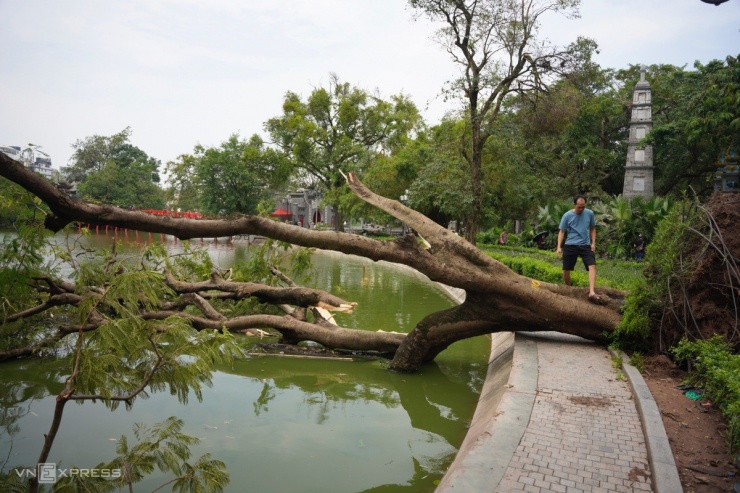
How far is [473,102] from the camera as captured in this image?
18.1m

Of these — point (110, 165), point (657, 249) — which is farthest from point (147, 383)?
point (110, 165)

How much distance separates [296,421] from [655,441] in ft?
11.7

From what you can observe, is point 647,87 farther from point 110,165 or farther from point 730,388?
point 110,165

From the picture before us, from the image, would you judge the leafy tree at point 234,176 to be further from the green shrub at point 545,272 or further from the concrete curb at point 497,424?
the concrete curb at point 497,424

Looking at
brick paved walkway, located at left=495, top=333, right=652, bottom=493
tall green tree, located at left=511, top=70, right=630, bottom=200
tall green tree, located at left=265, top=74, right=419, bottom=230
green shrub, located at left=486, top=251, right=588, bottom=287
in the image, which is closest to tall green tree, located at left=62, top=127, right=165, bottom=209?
tall green tree, located at left=265, top=74, right=419, bottom=230

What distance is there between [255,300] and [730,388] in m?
7.73

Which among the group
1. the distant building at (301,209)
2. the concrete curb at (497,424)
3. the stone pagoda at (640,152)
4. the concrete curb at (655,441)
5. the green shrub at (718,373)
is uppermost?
the stone pagoda at (640,152)

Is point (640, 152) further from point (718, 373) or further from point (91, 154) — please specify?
point (91, 154)

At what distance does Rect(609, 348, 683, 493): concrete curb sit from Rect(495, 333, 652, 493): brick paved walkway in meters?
0.08

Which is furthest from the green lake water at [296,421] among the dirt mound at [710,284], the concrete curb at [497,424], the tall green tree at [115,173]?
the tall green tree at [115,173]

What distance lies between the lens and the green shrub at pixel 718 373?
3753 mm

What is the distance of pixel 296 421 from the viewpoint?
5758 millimetres

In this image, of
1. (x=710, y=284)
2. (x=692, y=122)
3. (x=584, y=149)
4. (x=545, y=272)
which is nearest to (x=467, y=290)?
(x=710, y=284)

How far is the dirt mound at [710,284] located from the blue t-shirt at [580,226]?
1.36 meters
